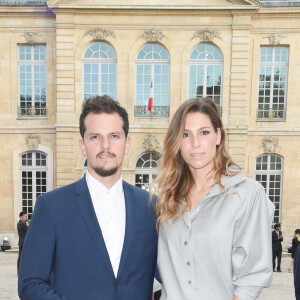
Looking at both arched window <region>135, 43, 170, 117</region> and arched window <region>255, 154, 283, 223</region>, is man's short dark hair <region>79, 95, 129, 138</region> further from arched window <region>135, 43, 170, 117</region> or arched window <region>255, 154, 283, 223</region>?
arched window <region>255, 154, 283, 223</region>

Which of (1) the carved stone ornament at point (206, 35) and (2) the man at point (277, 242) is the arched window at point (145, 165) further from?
(2) the man at point (277, 242)

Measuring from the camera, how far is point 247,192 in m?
1.94

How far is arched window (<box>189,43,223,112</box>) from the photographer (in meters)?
13.6

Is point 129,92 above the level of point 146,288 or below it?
above

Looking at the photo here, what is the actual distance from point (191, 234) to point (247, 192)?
1.36ft

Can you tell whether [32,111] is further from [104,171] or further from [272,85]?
[104,171]

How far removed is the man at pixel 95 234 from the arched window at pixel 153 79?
458 inches

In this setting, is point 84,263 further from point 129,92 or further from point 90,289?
point 129,92

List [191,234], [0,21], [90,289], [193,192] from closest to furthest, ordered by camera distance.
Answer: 1. [90,289]
2. [191,234]
3. [193,192]
4. [0,21]

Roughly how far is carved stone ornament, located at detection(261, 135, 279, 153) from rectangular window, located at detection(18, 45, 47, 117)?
29.6 feet

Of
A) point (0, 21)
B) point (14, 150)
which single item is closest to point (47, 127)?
point (14, 150)

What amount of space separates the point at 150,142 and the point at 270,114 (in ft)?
16.6

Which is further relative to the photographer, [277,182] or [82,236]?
[277,182]

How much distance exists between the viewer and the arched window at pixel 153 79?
13.7m
